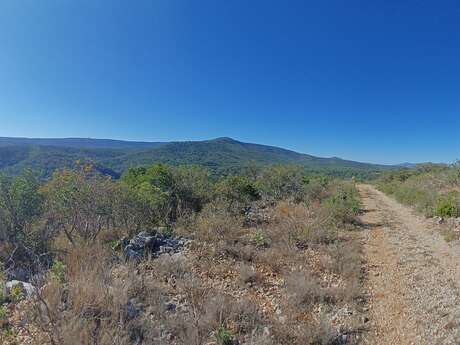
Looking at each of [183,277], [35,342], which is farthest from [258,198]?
[35,342]

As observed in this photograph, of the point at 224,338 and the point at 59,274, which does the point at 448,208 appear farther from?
the point at 59,274

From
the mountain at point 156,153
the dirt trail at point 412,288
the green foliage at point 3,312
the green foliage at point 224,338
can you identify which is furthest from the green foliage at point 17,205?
the mountain at point 156,153

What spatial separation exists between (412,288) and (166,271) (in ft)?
15.1

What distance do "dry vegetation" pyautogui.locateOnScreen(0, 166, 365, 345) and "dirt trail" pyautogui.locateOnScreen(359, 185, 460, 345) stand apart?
346 millimetres

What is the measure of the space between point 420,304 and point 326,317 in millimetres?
1774

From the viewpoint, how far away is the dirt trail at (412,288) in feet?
12.0

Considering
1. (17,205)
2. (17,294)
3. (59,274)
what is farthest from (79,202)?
(17,294)

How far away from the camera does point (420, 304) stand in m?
4.36

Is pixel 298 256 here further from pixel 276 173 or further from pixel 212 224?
pixel 276 173

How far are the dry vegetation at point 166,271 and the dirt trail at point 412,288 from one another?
1.14 ft

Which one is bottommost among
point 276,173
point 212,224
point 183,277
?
point 183,277

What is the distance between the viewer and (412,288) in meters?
4.96

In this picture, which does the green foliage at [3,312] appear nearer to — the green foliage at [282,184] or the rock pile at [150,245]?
the rock pile at [150,245]

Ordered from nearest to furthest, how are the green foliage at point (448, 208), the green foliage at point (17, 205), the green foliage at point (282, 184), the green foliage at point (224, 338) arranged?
the green foliage at point (224, 338)
the green foliage at point (17, 205)
the green foliage at point (448, 208)
the green foliage at point (282, 184)
